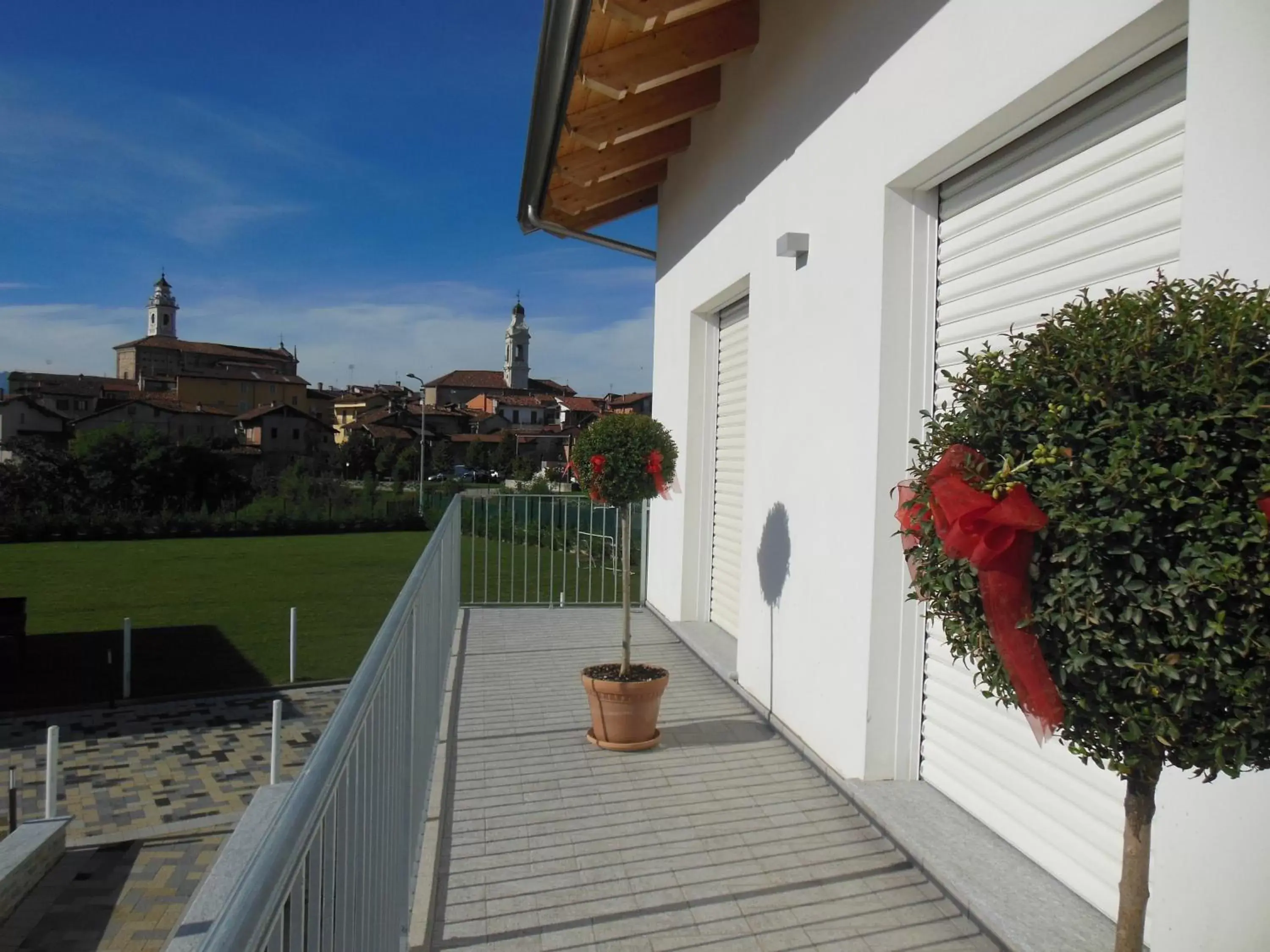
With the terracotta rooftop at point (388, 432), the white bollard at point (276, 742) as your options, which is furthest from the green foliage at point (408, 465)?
the white bollard at point (276, 742)

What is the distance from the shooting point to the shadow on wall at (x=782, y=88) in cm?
400

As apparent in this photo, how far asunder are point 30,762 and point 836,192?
12.8 m

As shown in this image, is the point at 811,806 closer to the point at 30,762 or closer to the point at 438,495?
the point at 30,762

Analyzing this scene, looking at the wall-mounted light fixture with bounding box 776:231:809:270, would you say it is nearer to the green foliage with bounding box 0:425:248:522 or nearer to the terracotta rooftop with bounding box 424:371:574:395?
Result: the green foliage with bounding box 0:425:248:522

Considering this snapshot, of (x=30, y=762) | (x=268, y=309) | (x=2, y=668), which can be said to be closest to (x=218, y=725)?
(x=30, y=762)

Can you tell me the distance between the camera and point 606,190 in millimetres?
8922

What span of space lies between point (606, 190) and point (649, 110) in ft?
6.82

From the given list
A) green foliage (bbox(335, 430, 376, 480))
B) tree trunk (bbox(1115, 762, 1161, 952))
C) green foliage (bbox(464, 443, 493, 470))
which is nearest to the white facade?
tree trunk (bbox(1115, 762, 1161, 952))

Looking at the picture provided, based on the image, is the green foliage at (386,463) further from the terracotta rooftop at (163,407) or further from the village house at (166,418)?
the terracotta rooftop at (163,407)

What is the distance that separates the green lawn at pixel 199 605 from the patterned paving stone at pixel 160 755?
4.19 feet

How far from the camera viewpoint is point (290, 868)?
1.19 metres

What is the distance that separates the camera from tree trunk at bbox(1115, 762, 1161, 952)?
1669 mm

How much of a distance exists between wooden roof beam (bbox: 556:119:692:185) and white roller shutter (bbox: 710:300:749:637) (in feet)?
5.17

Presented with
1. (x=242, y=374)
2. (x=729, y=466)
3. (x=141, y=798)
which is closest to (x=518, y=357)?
(x=242, y=374)
